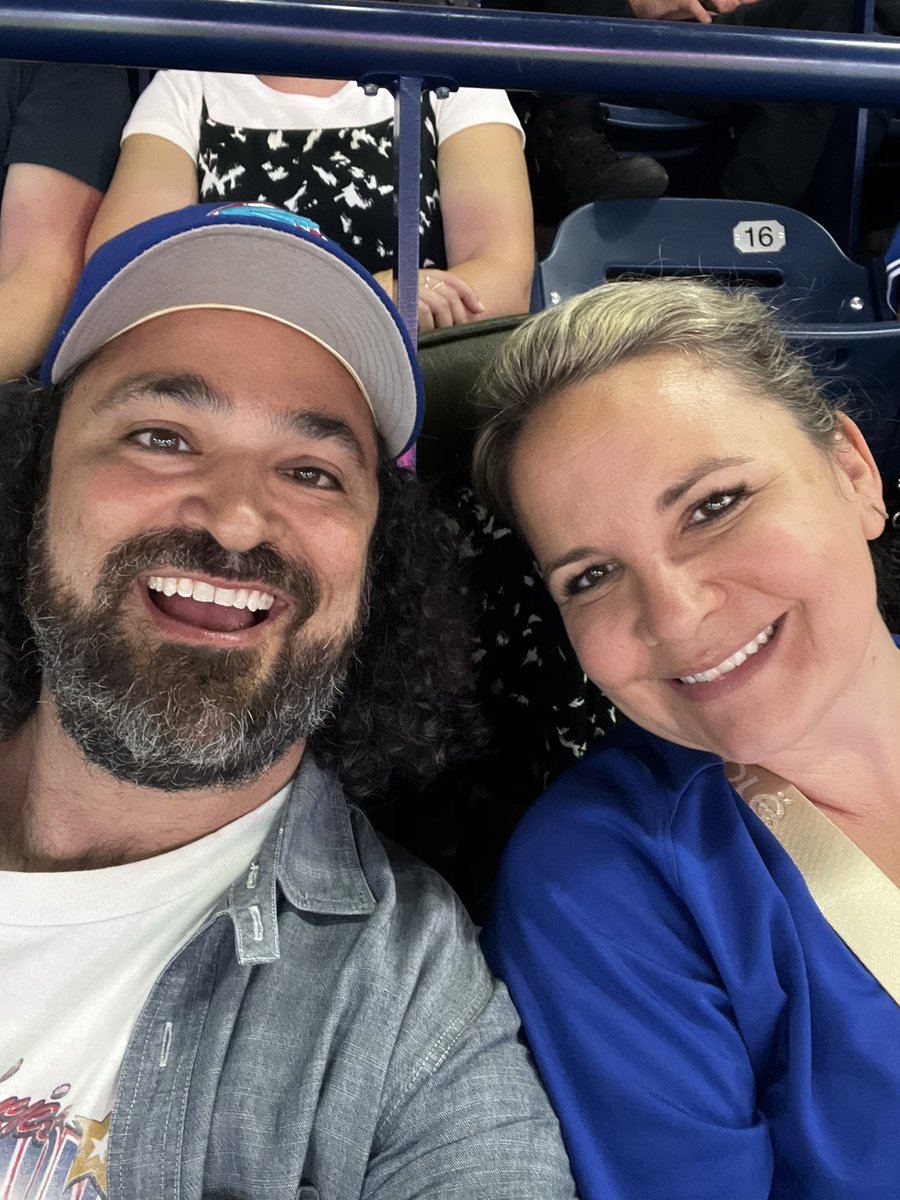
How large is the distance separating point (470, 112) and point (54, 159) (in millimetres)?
803

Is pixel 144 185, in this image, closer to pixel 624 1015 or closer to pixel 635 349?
pixel 635 349

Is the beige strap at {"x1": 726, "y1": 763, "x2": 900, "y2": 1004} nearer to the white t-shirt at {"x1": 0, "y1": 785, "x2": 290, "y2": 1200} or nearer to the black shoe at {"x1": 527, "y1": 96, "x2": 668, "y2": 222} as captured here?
the white t-shirt at {"x1": 0, "y1": 785, "x2": 290, "y2": 1200}

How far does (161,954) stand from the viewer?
1.11 metres

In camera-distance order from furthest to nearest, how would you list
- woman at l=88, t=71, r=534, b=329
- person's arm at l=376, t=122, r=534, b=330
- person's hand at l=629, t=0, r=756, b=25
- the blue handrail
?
1. person's hand at l=629, t=0, r=756, b=25
2. woman at l=88, t=71, r=534, b=329
3. person's arm at l=376, t=122, r=534, b=330
4. the blue handrail

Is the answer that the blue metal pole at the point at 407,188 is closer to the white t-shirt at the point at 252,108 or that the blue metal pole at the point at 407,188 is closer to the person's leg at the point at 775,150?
the white t-shirt at the point at 252,108

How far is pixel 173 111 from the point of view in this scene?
1976 millimetres

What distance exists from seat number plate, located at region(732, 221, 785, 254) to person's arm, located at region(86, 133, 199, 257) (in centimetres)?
119

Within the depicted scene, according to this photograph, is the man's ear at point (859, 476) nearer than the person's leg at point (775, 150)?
Yes

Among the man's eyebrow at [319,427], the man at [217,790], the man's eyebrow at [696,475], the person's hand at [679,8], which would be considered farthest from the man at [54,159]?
the person's hand at [679,8]

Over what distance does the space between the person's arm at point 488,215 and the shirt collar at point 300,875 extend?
0.92 meters

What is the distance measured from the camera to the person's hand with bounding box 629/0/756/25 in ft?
8.19

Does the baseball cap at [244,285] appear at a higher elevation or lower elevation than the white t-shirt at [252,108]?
lower

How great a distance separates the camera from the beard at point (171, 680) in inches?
42.5

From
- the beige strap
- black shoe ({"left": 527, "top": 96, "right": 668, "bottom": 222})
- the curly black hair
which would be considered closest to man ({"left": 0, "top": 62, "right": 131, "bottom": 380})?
the curly black hair
